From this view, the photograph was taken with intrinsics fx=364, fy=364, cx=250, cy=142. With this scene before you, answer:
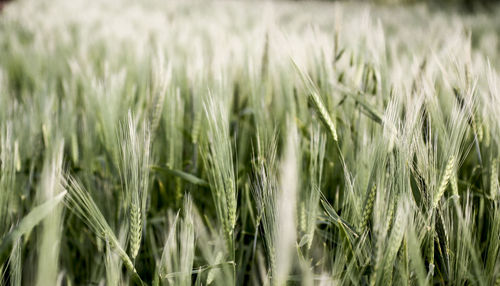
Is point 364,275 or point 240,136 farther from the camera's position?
point 240,136

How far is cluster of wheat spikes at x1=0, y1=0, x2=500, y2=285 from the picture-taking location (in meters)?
0.27

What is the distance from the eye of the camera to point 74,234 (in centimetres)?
42

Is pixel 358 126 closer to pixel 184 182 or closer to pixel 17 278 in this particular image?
pixel 184 182

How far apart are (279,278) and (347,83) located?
342 mm

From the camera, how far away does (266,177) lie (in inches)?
11.9

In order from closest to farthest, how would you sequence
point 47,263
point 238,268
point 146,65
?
1. point 47,263
2. point 238,268
3. point 146,65

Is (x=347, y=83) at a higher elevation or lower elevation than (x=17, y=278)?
higher

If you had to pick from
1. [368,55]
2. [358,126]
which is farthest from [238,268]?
[368,55]

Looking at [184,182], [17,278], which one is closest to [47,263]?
[17,278]

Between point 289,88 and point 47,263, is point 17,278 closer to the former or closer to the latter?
point 47,263

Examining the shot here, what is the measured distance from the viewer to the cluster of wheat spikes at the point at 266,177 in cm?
27

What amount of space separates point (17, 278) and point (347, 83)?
427mm

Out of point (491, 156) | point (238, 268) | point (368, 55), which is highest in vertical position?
point (368, 55)

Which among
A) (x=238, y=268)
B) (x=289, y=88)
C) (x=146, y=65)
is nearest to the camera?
(x=238, y=268)
